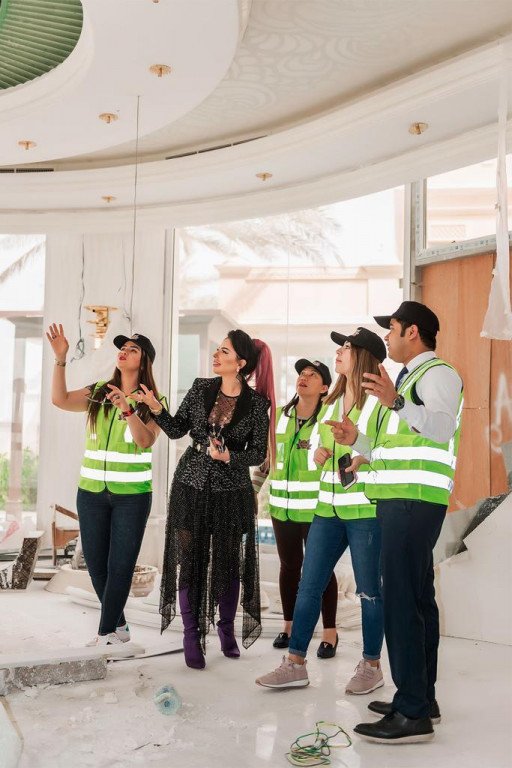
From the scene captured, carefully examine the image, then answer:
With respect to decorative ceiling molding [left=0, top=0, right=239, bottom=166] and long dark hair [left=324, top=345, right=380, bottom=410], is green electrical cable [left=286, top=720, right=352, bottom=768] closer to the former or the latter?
long dark hair [left=324, top=345, right=380, bottom=410]

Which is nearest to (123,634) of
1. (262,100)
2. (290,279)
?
(262,100)

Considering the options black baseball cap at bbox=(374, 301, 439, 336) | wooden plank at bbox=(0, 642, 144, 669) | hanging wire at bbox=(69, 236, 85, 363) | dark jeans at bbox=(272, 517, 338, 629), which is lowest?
wooden plank at bbox=(0, 642, 144, 669)

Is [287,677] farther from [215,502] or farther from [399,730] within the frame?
[215,502]

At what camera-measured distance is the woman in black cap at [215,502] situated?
3.74 metres

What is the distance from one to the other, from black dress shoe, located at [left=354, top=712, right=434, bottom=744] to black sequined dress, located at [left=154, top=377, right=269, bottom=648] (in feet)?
3.59

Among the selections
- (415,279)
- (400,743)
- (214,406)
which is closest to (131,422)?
(214,406)

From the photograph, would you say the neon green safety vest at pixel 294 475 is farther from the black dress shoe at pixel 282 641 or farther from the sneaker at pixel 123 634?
the sneaker at pixel 123 634

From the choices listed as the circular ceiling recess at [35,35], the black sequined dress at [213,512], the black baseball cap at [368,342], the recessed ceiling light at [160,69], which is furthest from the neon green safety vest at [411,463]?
the circular ceiling recess at [35,35]

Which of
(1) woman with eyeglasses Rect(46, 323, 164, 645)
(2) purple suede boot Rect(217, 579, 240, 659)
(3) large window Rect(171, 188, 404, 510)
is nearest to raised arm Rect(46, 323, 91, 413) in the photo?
(1) woman with eyeglasses Rect(46, 323, 164, 645)

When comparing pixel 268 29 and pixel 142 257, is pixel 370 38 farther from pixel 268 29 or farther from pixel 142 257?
pixel 142 257

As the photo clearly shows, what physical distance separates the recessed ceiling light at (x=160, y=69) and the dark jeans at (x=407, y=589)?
2486mm

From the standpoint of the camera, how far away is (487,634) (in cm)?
→ 447

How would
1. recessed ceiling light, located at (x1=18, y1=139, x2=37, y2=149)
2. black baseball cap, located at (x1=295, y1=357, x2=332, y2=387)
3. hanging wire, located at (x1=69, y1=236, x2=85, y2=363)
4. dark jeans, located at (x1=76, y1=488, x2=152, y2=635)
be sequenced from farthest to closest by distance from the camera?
hanging wire, located at (x1=69, y1=236, x2=85, y2=363)
recessed ceiling light, located at (x1=18, y1=139, x2=37, y2=149)
black baseball cap, located at (x1=295, y1=357, x2=332, y2=387)
dark jeans, located at (x1=76, y1=488, x2=152, y2=635)

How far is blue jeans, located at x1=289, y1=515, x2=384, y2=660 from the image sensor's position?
11.2 ft
